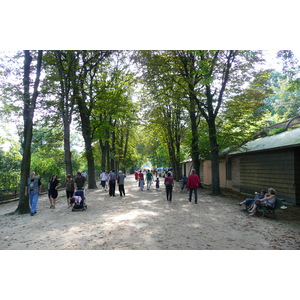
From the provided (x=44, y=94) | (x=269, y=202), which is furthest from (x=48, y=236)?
(x=44, y=94)

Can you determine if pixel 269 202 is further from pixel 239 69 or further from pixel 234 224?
pixel 239 69

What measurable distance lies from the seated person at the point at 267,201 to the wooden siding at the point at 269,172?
3.76 m

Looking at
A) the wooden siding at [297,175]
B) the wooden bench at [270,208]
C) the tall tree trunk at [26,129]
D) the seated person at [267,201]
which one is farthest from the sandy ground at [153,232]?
the wooden siding at [297,175]

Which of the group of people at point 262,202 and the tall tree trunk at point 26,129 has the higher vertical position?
the tall tree trunk at point 26,129

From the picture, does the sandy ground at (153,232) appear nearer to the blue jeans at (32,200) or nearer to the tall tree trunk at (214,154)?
the blue jeans at (32,200)

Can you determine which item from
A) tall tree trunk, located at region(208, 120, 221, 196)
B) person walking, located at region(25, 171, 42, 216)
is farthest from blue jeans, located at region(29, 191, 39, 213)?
tall tree trunk, located at region(208, 120, 221, 196)

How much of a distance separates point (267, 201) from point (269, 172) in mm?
5479

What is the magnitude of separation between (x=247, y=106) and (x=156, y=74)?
6573mm

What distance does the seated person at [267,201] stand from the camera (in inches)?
337

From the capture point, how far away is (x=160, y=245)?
204 inches

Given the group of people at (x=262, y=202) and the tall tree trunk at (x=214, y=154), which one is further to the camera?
the tall tree trunk at (x=214, y=154)

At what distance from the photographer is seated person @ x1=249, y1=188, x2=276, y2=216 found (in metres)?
8.56

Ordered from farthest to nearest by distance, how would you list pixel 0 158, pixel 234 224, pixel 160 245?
pixel 0 158 < pixel 234 224 < pixel 160 245

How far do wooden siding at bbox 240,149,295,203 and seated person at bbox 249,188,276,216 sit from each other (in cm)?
376
